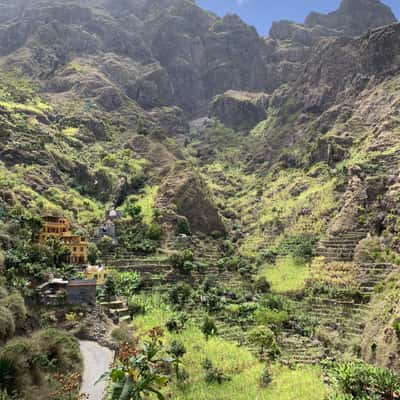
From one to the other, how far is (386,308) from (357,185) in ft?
131

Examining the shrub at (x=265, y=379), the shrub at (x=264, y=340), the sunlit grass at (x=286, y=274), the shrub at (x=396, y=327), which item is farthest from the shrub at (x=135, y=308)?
the shrub at (x=396, y=327)

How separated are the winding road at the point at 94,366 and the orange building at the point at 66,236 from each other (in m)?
20.1

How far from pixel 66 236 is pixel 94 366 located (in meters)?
27.7

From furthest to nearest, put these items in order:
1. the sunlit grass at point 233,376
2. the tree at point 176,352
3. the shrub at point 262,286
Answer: the shrub at point 262,286 → the tree at point 176,352 → the sunlit grass at point 233,376

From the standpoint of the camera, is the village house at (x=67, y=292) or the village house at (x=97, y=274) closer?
the village house at (x=67, y=292)

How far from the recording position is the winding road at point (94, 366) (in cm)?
3394

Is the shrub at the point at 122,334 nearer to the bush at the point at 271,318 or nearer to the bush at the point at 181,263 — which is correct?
the bush at the point at 271,318

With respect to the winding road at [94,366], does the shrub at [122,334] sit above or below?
above

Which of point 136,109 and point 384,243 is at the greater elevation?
point 136,109

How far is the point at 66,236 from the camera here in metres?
61.8

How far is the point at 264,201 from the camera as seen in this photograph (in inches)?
4609

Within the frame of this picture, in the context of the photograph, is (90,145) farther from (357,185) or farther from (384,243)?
(384,243)

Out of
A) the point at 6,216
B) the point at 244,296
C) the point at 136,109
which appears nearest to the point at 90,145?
the point at 136,109

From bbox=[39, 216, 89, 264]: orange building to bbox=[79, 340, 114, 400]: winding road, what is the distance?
20102 mm
